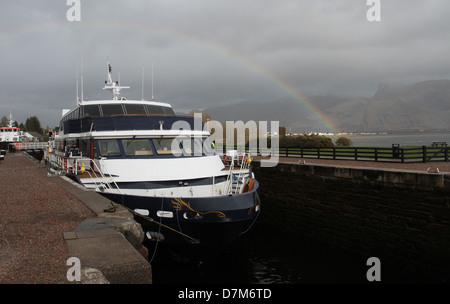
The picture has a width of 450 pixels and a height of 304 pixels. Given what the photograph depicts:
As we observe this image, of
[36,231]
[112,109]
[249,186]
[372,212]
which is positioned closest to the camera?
[36,231]

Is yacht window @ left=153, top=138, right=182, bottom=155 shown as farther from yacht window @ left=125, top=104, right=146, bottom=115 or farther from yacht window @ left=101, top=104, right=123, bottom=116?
yacht window @ left=101, top=104, right=123, bottom=116

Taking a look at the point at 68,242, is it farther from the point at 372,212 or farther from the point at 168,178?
the point at 372,212

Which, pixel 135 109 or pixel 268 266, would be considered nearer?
pixel 268 266

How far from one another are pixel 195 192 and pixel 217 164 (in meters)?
1.86

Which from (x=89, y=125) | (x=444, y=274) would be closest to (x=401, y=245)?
(x=444, y=274)

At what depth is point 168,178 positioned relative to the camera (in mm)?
11562

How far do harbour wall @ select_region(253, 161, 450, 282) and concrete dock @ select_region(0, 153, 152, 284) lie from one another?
908cm

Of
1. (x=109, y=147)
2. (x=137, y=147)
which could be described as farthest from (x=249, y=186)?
(x=109, y=147)

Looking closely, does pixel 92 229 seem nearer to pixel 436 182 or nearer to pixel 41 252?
pixel 41 252

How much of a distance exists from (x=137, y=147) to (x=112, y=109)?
3.57m

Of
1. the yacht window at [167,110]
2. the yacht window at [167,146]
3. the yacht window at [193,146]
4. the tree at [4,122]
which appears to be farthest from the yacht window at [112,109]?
the tree at [4,122]

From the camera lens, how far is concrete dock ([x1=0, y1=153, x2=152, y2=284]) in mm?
5102
